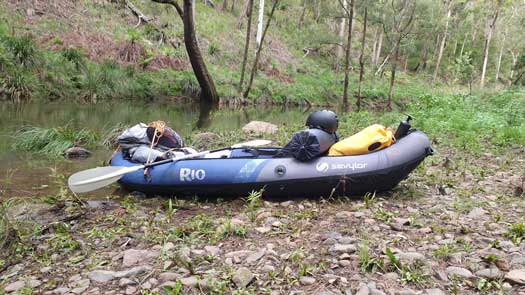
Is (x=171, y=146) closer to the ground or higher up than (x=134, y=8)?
closer to the ground

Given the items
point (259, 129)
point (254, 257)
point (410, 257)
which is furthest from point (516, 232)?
point (259, 129)

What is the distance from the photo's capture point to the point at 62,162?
249 inches

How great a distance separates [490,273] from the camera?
2535mm

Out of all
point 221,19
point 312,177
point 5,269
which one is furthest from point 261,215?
point 221,19

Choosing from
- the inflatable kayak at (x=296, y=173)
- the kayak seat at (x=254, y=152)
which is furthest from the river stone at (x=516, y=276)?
the kayak seat at (x=254, y=152)

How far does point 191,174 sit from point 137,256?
1595mm

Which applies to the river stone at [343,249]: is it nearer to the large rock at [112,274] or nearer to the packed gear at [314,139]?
the large rock at [112,274]

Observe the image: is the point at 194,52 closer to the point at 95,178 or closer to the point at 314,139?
the point at 95,178

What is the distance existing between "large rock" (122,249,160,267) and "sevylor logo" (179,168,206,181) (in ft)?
4.84

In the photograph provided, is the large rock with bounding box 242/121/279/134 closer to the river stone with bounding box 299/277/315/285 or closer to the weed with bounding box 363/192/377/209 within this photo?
the weed with bounding box 363/192/377/209

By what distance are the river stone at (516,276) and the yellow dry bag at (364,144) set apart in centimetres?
210

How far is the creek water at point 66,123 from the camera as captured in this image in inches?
200

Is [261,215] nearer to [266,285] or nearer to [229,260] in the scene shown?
[229,260]

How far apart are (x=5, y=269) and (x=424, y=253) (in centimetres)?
292
